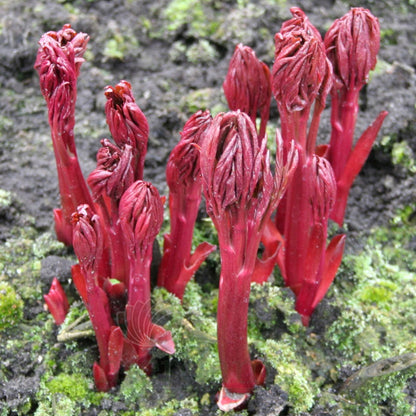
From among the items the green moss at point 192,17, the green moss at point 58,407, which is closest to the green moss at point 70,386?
the green moss at point 58,407

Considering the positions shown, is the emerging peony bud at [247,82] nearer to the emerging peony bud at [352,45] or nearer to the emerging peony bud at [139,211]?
the emerging peony bud at [352,45]

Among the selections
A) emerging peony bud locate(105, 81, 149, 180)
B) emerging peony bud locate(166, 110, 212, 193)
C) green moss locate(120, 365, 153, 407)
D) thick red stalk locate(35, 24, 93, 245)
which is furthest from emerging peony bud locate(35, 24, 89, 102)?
green moss locate(120, 365, 153, 407)

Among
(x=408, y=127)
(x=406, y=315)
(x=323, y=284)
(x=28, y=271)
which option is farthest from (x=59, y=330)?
(x=408, y=127)

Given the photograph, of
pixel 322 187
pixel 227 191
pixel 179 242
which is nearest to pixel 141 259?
pixel 179 242

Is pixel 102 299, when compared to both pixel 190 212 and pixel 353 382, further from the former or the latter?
pixel 353 382

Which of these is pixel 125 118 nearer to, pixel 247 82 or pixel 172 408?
pixel 247 82

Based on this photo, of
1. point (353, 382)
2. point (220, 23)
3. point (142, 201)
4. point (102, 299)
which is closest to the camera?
point (142, 201)

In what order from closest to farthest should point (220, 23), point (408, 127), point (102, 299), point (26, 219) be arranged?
point (102, 299) → point (26, 219) → point (408, 127) → point (220, 23)
